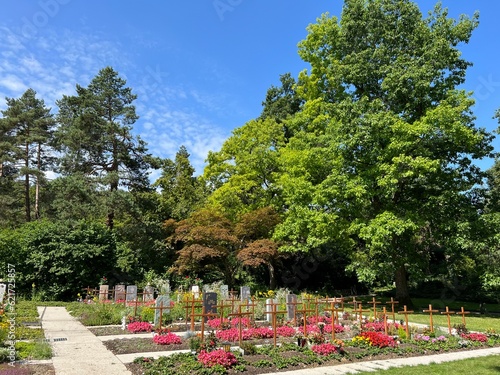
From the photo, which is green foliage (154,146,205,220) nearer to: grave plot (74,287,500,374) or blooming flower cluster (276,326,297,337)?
grave plot (74,287,500,374)

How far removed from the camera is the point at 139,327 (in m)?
11.7

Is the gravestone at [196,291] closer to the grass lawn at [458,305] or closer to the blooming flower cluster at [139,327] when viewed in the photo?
the blooming flower cluster at [139,327]

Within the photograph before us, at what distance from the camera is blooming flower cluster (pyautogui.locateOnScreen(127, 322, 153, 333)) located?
11.7 m

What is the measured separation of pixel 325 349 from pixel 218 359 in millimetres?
2768

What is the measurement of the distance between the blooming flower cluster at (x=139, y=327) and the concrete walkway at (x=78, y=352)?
115 centimetres

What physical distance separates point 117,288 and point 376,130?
1489 cm

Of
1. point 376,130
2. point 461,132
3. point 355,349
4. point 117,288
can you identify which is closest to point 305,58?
point 376,130

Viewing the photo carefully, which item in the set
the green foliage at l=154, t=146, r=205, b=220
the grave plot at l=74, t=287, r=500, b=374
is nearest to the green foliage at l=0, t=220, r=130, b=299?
the green foliage at l=154, t=146, r=205, b=220

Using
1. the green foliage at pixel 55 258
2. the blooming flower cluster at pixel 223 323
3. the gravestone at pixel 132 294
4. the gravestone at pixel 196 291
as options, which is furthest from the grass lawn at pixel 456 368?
the green foliage at pixel 55 258

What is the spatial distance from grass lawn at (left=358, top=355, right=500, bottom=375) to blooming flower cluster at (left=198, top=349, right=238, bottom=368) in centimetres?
250

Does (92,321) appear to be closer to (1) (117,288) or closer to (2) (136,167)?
(1) (117,288)

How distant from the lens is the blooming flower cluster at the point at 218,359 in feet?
23.7

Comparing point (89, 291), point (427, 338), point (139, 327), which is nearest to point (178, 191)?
point (89, 291)

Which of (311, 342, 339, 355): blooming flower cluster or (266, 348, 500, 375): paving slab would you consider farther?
(311, 342, 339, 355): blooming flower cluster
